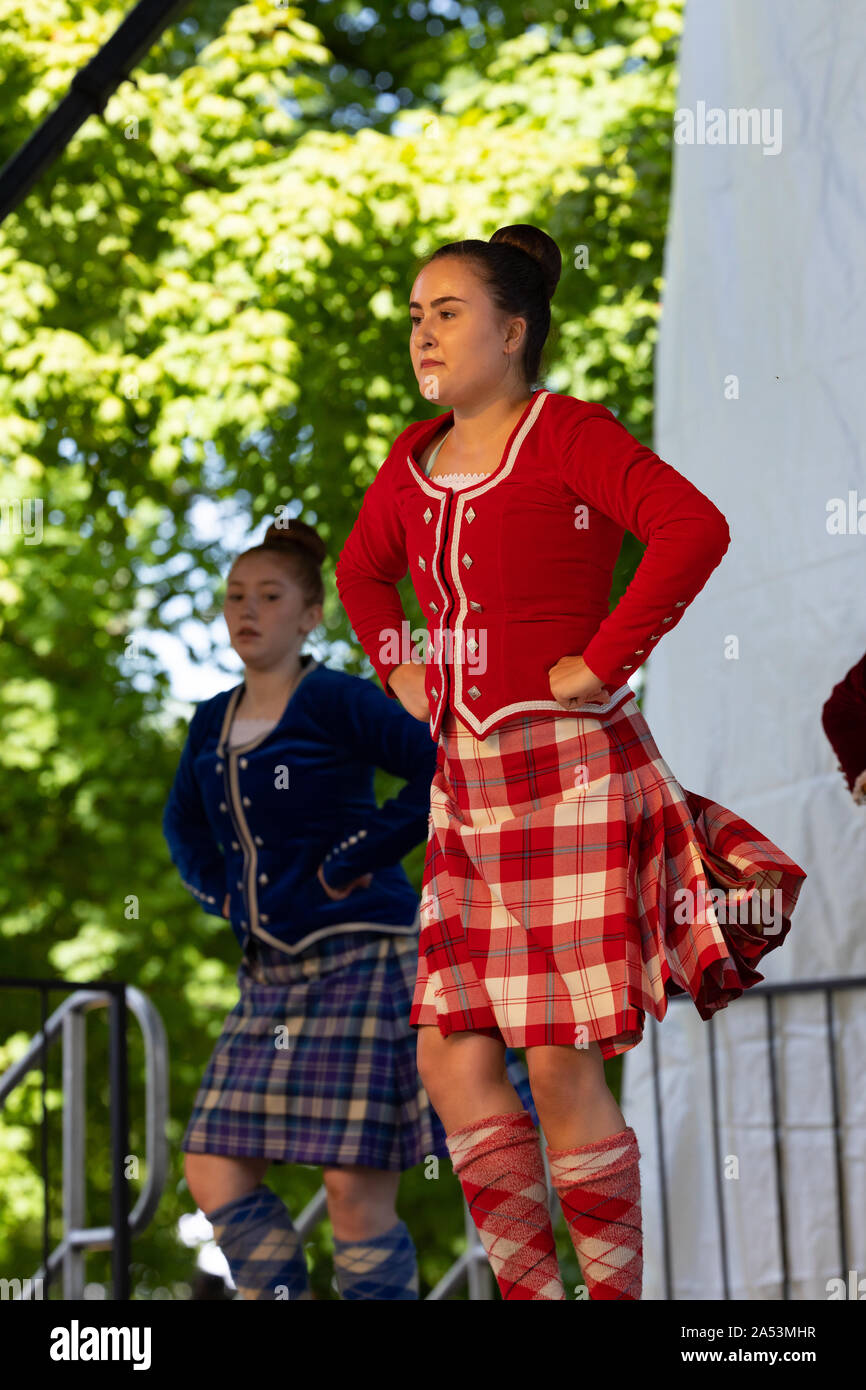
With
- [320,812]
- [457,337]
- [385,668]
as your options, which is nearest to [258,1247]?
[320,812]

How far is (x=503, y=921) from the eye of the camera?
2240 millimetres

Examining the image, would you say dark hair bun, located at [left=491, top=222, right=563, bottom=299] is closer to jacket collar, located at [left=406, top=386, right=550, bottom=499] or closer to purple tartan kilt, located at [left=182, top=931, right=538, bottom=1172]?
jacket collar, located at [left=406, top=386, right=550, bottom=499]

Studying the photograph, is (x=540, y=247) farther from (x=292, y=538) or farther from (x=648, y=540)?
(x=292, y=538)

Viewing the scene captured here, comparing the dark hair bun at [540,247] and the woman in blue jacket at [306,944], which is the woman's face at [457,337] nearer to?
the dark hair bun at [540,247]

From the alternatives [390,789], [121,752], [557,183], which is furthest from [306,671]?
[121,752]

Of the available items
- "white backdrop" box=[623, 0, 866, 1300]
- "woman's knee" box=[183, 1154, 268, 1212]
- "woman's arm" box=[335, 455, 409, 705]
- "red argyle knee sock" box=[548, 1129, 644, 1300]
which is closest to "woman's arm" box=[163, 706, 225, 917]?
"woman's knee" box=[183, 1154, 268, 1212]

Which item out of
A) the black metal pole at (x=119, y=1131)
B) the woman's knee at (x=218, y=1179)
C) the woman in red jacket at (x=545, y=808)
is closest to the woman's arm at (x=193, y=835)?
the black metal pole at (x=119, y=1131)

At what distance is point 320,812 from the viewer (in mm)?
3174

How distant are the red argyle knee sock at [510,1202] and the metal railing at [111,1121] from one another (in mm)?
1129

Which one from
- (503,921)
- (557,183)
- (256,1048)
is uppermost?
(557,183)

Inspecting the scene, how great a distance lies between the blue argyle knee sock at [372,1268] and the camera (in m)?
3.00

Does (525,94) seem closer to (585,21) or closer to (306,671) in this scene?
(585,21)

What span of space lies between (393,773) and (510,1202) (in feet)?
3.60

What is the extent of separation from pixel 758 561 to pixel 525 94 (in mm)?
4986
